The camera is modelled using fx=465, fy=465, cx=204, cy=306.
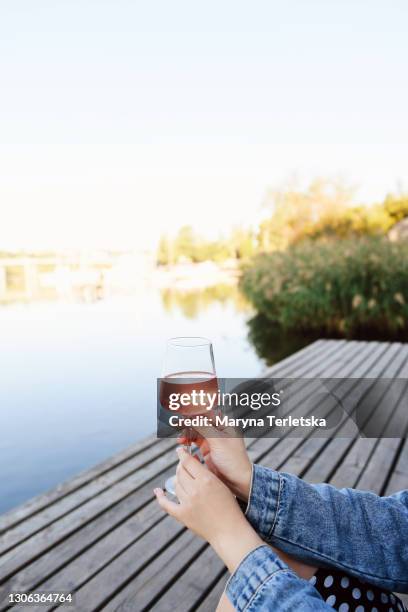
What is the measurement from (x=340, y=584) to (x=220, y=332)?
25.9 feet

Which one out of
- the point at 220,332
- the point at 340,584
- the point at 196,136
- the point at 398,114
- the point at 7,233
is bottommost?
the point at 220,332

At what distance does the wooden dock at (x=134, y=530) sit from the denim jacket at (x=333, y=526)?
0.77 meters

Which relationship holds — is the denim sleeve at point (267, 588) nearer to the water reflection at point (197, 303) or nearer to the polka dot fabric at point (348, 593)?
the polka dot fabric at point (348, 593)

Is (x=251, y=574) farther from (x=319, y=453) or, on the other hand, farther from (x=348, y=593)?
(x=319, y=453)

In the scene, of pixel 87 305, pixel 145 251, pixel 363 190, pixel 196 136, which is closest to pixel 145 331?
pixel 87 305

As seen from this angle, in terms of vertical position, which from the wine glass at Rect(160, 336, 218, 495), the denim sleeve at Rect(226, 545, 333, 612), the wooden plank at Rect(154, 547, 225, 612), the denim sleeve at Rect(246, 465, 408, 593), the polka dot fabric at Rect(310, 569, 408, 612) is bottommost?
the wooden plank at Rect(154, 547, 225, 612)

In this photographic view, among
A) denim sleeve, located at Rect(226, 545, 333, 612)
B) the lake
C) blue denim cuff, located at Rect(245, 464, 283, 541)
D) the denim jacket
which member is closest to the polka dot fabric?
the denim jacket

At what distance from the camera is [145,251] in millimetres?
32219

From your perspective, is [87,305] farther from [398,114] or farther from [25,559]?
[398,114]

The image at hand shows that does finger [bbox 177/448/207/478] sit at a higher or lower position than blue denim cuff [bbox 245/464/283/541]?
higher

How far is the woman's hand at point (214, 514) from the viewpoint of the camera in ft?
1.82

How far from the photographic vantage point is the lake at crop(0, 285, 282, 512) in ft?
11.4

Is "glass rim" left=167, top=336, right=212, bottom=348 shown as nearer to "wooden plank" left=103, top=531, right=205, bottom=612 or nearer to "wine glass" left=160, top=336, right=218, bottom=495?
"wine glass" left=160, top=336, right=218, bottom=495

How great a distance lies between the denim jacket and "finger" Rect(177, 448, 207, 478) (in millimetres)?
136
